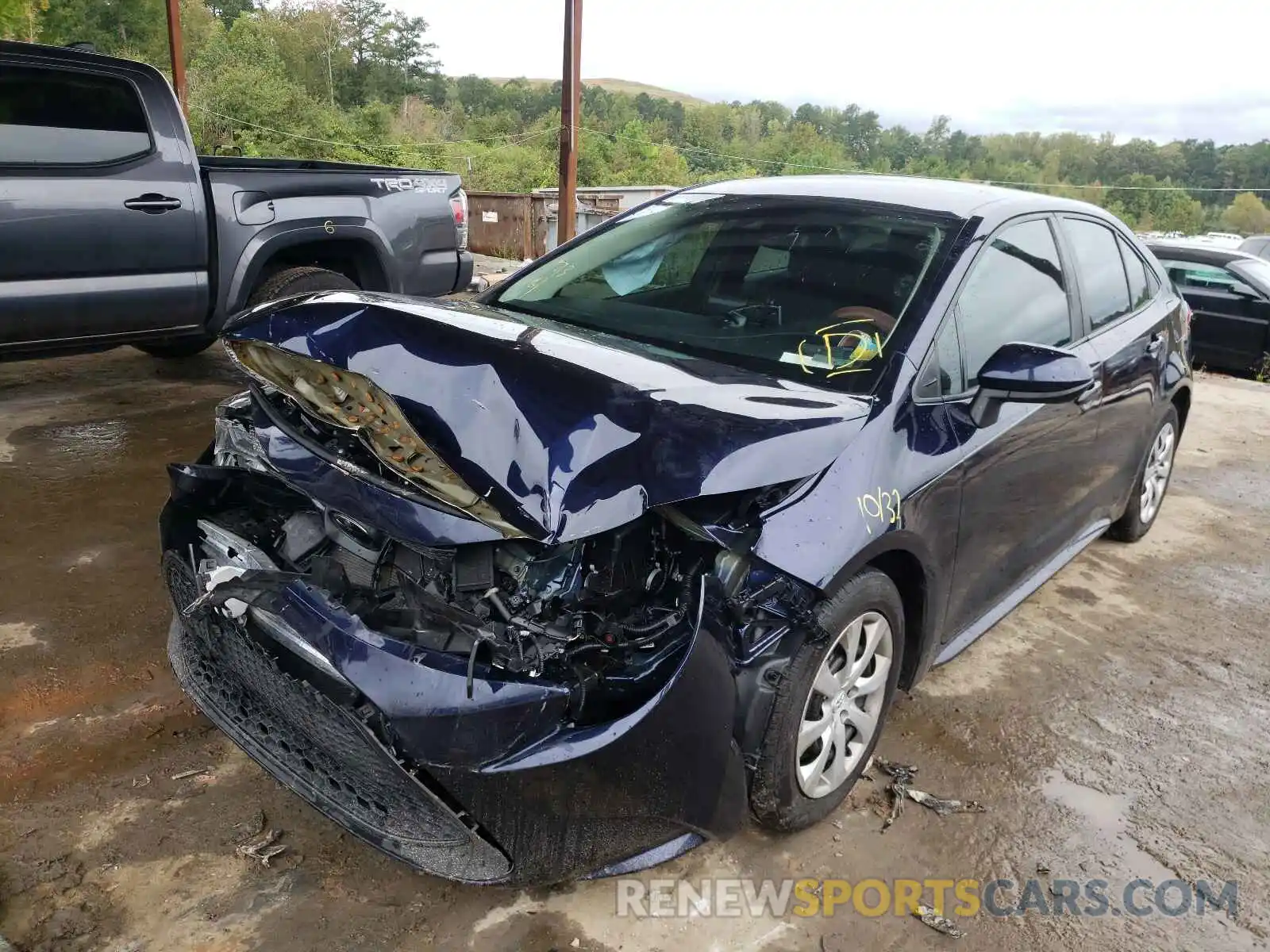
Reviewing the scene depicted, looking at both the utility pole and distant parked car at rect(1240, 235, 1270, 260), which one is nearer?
the utility pole

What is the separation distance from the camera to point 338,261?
6.21 m

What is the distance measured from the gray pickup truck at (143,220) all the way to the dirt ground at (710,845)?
41.4 inches

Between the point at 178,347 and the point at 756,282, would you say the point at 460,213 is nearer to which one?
the point at 178,347

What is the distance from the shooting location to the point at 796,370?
2.68m

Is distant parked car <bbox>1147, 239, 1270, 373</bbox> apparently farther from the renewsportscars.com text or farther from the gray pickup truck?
the renewsportscars.com text

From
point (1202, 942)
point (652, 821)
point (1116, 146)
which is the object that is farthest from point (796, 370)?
point (1116, 146)

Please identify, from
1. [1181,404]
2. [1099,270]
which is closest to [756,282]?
[1099,270]

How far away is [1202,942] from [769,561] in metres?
1.43

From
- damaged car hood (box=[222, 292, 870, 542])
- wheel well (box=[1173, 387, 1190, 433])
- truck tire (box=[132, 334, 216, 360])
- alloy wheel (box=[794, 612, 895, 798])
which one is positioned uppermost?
damaged car hood (box=[222, 292, 870, 542])

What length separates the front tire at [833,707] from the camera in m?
2.26

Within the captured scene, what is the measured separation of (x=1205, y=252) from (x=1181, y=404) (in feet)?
20.7

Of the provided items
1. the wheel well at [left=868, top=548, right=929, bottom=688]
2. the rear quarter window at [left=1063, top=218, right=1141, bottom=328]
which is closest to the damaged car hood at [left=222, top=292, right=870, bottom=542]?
the wheel well at [left=868, top=548, right=929, bottom=688]

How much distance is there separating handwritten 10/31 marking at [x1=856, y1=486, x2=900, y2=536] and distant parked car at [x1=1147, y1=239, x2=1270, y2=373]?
28.4 ft

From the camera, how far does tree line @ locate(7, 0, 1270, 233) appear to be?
3300 centimetres
